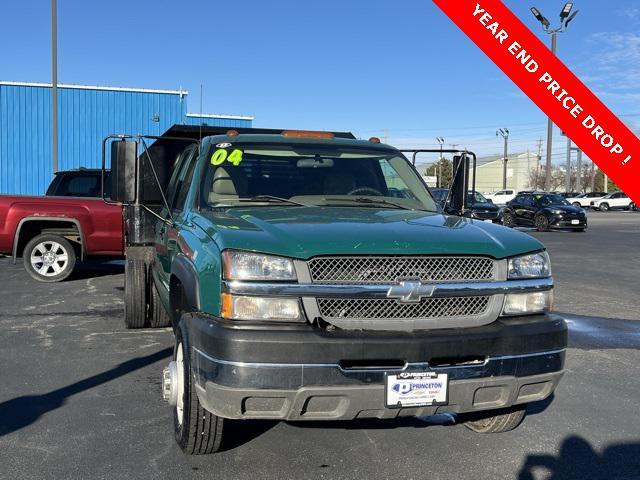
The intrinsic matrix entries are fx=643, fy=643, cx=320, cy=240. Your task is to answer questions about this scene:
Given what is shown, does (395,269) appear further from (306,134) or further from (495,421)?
(306,134)

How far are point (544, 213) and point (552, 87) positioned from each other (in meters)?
19.8

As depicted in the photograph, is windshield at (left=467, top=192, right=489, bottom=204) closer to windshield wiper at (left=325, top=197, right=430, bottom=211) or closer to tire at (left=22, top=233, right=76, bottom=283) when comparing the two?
windshield wiper at (left=325, top=197, right=430, bottom=211)

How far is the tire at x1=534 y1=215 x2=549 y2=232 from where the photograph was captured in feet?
86.5

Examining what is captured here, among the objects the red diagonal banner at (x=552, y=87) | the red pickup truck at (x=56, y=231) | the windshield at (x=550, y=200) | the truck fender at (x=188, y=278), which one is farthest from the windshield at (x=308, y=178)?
the windshield at (x=550, y=200)

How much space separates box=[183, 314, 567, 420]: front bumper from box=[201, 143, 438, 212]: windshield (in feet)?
4.44

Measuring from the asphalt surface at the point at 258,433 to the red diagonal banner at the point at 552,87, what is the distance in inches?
84.2

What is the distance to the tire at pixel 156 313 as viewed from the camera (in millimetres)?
6707

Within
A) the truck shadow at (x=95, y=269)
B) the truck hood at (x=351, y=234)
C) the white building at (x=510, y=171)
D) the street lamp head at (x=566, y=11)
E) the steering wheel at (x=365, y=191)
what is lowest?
the truck shadow at (x=95, y=269)

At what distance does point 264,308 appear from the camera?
10.4ft

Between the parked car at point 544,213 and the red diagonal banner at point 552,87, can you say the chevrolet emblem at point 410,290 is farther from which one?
the parked car at point 544,213

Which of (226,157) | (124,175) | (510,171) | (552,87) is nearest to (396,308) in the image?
(226,157)

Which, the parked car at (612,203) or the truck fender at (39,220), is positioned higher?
the parked car at (612,203)

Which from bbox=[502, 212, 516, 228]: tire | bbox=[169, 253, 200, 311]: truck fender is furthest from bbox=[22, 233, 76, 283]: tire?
bbox=[502, 212, 516, 228]: tire

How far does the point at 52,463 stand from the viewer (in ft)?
11.9
